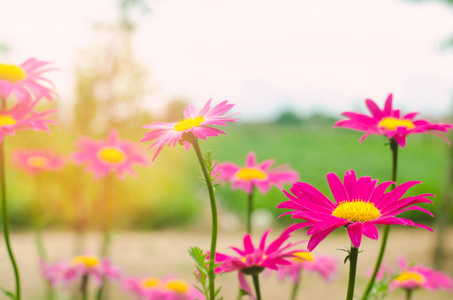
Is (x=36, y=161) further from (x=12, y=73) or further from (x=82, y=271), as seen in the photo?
(x=12, y=73)

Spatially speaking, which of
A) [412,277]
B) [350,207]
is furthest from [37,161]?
[350,207]

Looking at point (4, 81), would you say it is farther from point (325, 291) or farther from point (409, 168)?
point (409, 168)

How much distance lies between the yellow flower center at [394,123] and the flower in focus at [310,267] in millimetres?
454

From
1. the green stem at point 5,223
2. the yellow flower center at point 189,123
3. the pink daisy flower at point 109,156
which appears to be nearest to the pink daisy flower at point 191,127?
the yellow flower center at point 189,123

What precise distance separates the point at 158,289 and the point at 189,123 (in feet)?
2.98

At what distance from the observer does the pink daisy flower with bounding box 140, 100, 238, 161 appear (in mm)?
567

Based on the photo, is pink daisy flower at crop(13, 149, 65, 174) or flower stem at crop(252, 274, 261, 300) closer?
flower stem at crop(252, 274, 261, 300)

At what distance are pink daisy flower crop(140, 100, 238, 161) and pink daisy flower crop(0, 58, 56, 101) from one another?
0.23 meters

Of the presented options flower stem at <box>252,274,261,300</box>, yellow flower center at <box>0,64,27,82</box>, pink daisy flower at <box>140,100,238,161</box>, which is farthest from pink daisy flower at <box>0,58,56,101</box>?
flower stem at <box>252,274,261,300</box>

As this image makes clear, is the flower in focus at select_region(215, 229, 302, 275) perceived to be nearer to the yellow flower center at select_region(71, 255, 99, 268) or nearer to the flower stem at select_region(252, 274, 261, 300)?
the flower stem at select_region(252, 274, 261, 300)

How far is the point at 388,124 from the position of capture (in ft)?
2.55

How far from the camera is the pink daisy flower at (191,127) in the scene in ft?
1.86

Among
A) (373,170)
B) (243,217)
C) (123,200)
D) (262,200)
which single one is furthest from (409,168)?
(123,200)

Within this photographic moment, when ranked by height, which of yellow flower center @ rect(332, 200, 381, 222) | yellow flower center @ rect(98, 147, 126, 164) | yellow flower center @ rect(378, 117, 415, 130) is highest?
yellow flower center @ rect(378, 117, 415, 130)
